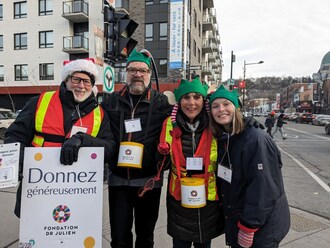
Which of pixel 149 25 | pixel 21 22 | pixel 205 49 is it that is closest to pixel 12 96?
pixel 21 22

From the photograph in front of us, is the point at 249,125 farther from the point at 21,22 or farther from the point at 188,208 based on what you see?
the point at 21,22

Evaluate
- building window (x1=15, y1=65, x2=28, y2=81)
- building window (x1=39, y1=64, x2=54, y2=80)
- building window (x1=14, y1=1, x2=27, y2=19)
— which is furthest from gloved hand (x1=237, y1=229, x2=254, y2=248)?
building window (x1=14, y1=1, x2=27, y2=19)

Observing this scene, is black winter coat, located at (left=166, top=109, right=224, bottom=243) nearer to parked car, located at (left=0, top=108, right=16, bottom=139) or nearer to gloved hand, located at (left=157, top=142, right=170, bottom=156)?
gloved hand, located at (left=157, top=142, right=170, bottom=156)

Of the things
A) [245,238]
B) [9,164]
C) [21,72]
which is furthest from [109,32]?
[21,72]

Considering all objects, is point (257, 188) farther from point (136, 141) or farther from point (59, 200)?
point (59, 200)

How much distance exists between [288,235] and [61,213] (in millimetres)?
3030

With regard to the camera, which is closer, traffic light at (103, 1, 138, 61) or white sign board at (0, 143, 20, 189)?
white sign board at (0, 143, 20, 189)

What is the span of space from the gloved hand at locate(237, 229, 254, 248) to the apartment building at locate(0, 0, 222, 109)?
71.2ft

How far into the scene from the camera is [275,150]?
2.18 m

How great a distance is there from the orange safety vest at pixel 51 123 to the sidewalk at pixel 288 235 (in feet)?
5.72

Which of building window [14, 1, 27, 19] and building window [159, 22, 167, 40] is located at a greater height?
building window [14, 1, 27, 19]

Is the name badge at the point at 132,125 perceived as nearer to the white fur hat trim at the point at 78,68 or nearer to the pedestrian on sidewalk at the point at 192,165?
the pedestrian on sidewalk at the point at 192,165

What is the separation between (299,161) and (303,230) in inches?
258

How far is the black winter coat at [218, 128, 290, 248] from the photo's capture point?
2086mm
